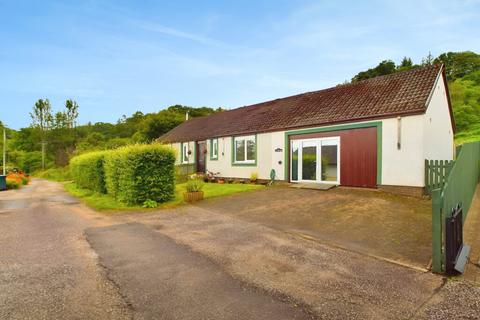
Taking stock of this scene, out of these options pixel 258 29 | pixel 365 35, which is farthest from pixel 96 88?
pixel 365 35

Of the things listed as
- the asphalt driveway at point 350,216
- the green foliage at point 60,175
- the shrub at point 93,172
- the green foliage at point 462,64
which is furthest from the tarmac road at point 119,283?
the green foliage at point 462,64

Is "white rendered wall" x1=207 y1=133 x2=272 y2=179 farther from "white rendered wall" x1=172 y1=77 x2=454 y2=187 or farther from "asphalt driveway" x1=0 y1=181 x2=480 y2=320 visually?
"asphalt driveway" x1=0 y1=181 x2=480 y2=320

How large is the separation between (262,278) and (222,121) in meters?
18.1

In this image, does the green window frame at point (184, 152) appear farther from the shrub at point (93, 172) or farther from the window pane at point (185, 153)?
the shrub at point (93, 172)

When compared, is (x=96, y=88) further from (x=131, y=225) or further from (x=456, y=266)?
(x=456, y=266)

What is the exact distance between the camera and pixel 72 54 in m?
17.5

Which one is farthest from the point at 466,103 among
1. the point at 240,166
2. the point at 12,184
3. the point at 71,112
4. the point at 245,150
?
the point at 71,112

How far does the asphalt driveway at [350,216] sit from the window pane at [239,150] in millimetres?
4871

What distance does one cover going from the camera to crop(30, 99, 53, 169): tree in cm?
4672

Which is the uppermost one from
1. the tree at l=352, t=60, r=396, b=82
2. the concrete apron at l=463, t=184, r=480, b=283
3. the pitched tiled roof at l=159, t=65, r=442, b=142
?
the tree at l=352, t=60, r=396, b=82

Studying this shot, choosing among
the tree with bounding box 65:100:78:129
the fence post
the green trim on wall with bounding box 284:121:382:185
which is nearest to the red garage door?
the green trim on wall with bounding box 284:121:382:185

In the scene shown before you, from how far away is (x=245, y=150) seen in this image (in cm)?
1684

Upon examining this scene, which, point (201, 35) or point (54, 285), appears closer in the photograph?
point (54, 285)

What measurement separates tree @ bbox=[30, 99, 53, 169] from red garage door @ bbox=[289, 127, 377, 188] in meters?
51.0
